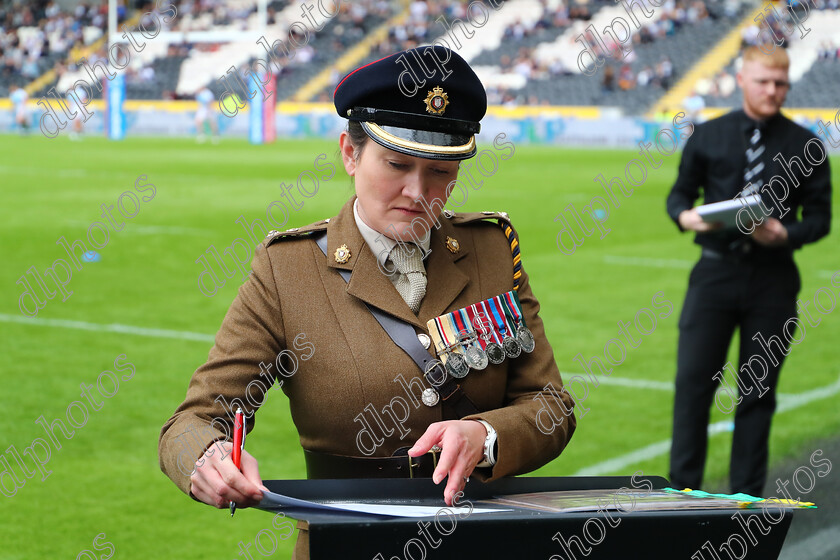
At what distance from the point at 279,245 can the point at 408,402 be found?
42 cm

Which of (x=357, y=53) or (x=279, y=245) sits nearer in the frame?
(x=279, y=245)

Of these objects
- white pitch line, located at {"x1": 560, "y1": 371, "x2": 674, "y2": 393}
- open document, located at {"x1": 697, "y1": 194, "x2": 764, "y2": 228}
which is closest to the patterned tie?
open document, located at {"x1": 697, "y1": 194, "x2": 764, "y2": 228}

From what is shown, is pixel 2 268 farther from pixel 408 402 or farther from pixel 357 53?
pixel 357 53

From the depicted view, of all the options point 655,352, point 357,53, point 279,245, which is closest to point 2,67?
point 357,53

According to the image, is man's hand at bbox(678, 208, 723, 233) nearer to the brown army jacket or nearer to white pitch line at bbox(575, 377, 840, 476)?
white pitch line at bbox(575, 377, 840, 476)

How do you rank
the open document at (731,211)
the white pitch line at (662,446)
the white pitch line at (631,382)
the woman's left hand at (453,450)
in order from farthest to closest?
1. the white pitch line at (631,382)
2. the white pitch line at (662,446)
3. the open document at (731,211)
4. the woman's left hand at (453,450)

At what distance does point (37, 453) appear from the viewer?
5203mm

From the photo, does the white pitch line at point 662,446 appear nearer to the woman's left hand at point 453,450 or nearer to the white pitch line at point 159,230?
the woman's left hand at point 453,450

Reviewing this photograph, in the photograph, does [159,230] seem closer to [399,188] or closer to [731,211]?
[731,211]

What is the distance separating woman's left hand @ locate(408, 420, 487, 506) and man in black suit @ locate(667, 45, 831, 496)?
2891 mm

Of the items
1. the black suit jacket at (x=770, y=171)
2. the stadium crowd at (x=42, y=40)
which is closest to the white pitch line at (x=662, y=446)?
the black suit jacket at (x=770, y=171)

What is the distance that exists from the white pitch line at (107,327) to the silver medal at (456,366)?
579 cm

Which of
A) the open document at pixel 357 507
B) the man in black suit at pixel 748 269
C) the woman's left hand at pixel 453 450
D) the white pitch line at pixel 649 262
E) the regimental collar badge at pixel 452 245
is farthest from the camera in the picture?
the white pitch line at pixel 649 262

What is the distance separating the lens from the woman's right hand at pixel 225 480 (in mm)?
1650
